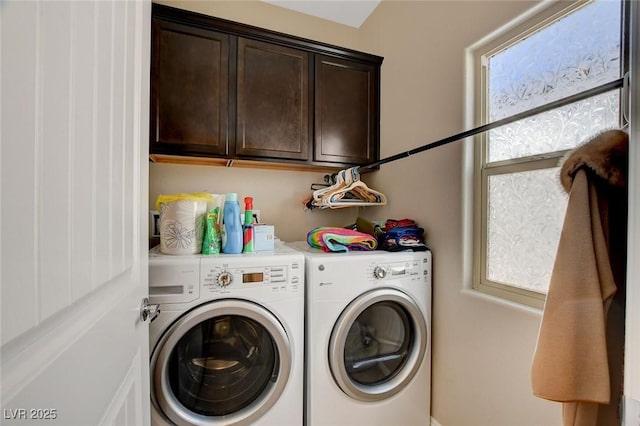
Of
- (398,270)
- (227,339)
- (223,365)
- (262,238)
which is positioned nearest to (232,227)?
(262,238)

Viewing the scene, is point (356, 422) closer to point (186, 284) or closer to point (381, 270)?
point (381, 270)

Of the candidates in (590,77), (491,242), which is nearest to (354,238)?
(491,242)

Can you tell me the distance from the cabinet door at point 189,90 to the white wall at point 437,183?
15.0 inches

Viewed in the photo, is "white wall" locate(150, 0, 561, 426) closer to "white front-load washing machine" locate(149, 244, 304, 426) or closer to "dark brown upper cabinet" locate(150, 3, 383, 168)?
"dark brown upper cabinet" locate(150, 3, 383, 168)

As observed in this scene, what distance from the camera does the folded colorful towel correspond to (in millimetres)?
1513

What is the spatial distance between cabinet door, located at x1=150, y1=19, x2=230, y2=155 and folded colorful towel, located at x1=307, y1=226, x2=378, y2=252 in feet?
2.68

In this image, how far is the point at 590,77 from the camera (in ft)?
3.28

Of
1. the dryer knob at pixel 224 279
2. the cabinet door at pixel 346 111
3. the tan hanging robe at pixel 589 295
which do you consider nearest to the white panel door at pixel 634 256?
the tan hanging robe at pixel 589 295

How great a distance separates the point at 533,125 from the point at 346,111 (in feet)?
3.84

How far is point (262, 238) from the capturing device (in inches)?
58.6

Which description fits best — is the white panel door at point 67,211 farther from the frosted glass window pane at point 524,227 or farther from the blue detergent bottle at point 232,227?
the frosted glass window pane at point 524,227

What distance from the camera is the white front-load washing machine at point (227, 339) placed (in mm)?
1119

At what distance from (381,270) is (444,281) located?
382 millimetres

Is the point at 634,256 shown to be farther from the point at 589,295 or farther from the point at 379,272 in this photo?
the point at 379,272
